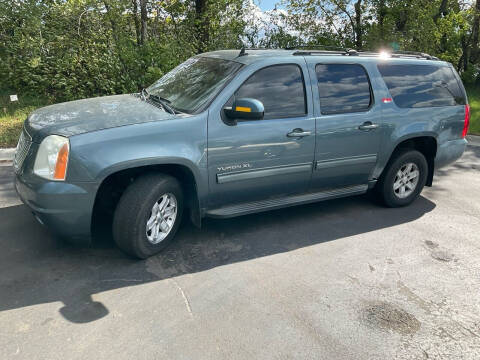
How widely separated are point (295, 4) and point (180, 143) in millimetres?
12542

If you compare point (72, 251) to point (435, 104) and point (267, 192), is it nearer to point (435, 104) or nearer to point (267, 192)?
point (267, 192)

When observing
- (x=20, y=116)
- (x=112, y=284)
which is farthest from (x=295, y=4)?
(x=112, y=284)

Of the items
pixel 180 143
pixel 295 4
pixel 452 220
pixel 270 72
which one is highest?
pixel 295 4

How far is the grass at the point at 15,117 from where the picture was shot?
290 inches

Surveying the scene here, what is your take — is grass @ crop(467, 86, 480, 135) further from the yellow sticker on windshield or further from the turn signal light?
the turn signal light

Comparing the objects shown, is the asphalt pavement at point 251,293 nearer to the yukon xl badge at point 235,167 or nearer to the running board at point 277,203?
the running board at point 277,203

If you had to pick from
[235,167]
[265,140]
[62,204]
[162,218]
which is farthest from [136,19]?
[62,204]

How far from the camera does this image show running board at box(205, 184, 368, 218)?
4098 mm

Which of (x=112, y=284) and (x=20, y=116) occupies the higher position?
(x=20, y=116)

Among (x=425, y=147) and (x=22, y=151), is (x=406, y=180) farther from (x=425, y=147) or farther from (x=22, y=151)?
(x=22, y=151)

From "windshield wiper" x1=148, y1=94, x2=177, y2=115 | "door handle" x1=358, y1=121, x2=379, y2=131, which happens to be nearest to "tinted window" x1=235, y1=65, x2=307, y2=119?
"windshield wiper" x1=148, y1=94, x2=177, y2=115

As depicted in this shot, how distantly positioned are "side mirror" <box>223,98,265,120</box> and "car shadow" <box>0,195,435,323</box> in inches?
50.4

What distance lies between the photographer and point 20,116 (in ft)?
27.9

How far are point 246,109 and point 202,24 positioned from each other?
9113mm
